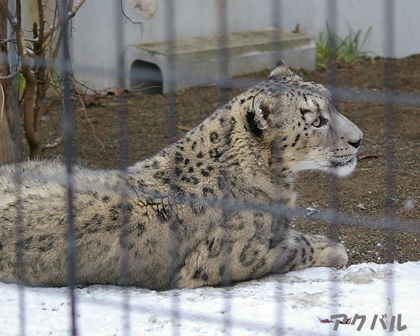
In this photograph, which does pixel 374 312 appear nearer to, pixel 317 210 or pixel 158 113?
pixel 317 210

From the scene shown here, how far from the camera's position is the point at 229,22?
8047 millimetres

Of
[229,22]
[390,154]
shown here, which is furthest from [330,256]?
[229,22]

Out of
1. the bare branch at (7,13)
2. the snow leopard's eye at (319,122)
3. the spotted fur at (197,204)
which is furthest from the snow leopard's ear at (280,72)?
the bare branch at (7,13)

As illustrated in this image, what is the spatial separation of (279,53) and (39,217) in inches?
188

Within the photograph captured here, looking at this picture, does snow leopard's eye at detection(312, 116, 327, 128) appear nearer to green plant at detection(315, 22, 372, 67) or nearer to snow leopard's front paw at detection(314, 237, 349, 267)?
snow leopard's front paw at detection(314, 237, 349, 267)

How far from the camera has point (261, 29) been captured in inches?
325

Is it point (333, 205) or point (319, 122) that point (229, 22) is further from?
point (319, 122)

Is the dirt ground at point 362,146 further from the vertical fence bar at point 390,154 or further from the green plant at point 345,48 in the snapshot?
the green plant at point 345,48

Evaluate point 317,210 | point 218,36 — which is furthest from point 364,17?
point 317,210

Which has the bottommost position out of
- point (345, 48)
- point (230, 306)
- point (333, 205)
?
point (230, 306)

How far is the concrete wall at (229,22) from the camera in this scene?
6.76m

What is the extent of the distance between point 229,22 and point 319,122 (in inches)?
199

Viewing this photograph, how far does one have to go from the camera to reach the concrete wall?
6758 mm

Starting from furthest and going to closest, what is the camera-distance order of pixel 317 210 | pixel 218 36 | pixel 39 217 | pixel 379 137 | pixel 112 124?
pixel 218 36 < pixel 112 124 < pixel 379 137 < pixel 317 210 < pixel 39 217
